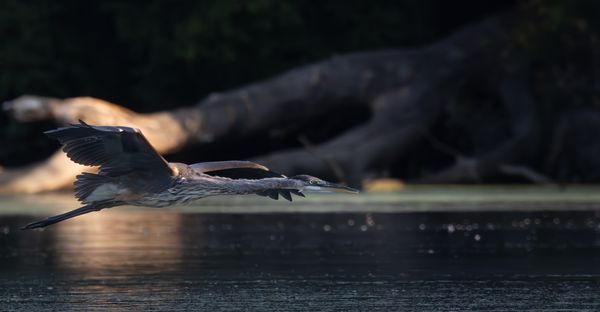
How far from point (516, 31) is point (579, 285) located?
18168 mm

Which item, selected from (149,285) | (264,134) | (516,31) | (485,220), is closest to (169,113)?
(264,134)

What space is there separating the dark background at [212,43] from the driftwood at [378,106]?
38.7 inches

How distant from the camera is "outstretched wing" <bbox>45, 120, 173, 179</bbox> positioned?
464 inches

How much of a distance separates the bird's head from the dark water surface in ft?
3.05

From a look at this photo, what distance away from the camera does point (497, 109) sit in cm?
3462

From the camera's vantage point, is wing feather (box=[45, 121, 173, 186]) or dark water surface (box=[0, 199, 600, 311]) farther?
dark water surface (box=[0, 199, 600, 311])

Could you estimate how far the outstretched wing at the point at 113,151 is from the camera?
11789mm

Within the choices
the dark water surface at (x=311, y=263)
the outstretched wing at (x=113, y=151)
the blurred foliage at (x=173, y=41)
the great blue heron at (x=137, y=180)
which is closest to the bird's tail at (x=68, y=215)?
the great blue heron at (x=137, y=180)

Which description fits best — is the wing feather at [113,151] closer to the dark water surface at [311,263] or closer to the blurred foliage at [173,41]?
the dark water surface at [311,263]

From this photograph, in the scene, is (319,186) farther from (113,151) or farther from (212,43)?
(212,43)

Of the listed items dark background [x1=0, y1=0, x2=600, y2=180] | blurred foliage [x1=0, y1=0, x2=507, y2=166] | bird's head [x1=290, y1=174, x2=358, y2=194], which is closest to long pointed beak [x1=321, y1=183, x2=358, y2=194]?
bird's head [x1=290, y1=174, x2=358, y2=194]

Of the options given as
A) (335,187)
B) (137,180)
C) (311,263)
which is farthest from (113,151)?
(311,263)

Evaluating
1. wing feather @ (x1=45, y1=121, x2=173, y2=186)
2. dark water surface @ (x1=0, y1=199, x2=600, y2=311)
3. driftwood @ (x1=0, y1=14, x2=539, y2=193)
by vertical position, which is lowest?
dark water surface @ (x1=0, y1=199, x2=600, y2=311)

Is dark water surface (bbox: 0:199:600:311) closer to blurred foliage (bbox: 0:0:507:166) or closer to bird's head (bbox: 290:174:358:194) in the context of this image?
bird's head (bbox: 290:174:358:194)
